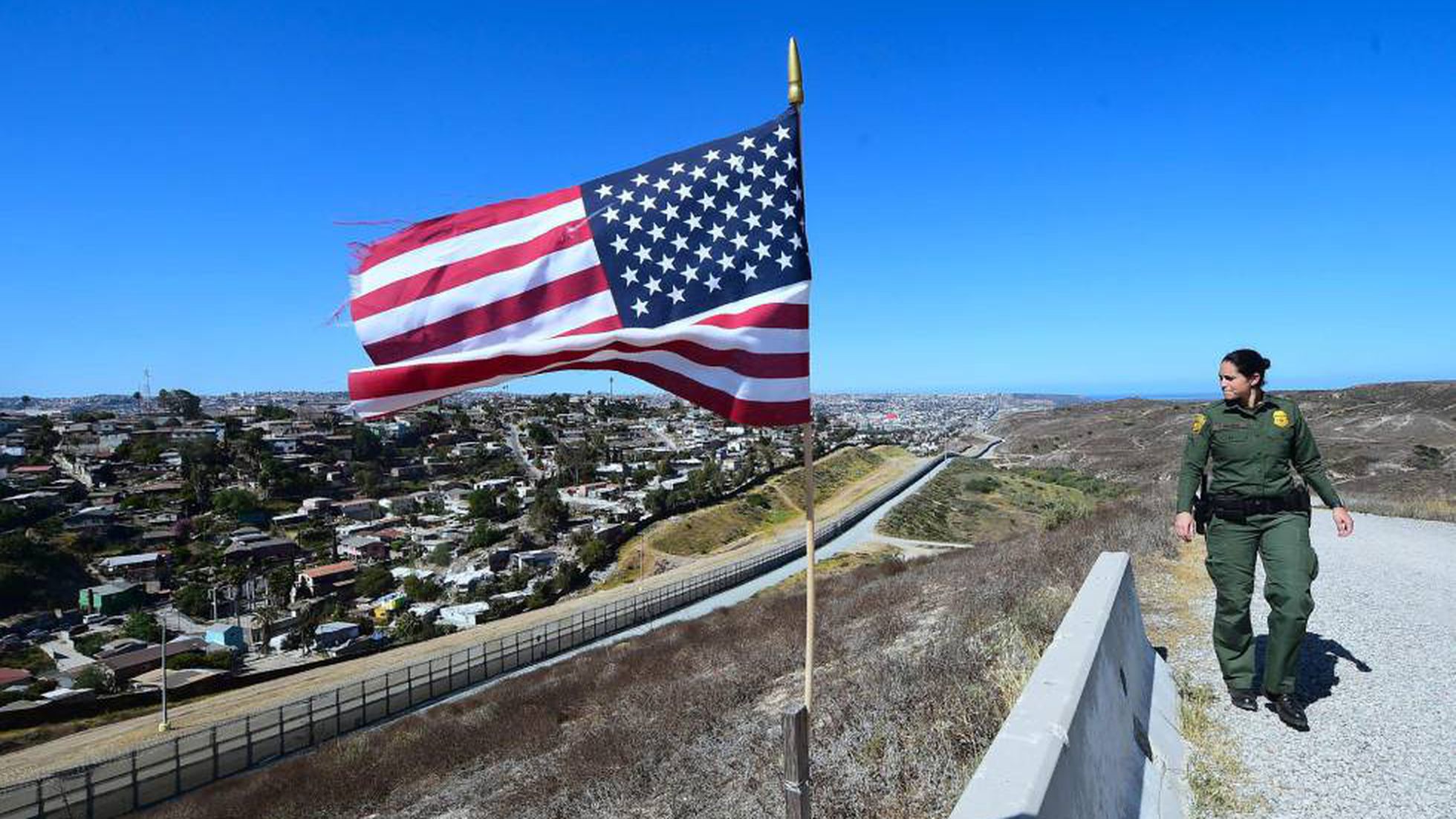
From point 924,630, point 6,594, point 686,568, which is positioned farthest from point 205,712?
point 6,594

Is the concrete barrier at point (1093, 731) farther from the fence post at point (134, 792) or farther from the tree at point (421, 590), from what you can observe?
the tree at point (421, 590)

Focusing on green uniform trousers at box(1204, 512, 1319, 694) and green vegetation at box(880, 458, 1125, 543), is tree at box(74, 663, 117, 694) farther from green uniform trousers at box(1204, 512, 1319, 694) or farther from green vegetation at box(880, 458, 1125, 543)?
green vegetation at box(880, 458, 1125, 543)

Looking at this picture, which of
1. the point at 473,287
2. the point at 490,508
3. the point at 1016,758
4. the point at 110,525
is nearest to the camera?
the point at 1016,758

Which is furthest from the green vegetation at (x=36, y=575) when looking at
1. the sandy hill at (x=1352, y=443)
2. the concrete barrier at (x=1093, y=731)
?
the sandy hill at (x=1352, y=443)

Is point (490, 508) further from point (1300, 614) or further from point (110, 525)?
point (1300, 614)

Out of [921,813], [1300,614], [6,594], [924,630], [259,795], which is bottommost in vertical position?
[6,594]
